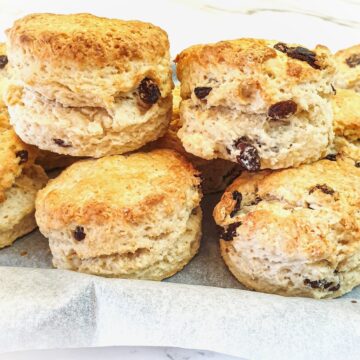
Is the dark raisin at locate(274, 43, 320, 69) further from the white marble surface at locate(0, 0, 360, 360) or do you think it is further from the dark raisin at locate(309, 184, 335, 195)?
the white marble surface at locate(0, 0, 360, 360)

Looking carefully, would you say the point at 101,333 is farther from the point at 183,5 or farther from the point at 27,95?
the point at 183,5

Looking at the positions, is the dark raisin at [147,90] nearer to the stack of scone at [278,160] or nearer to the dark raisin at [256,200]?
the stack of scone at [278,160]

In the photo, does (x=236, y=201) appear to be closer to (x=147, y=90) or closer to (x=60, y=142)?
(x=147, y=90)

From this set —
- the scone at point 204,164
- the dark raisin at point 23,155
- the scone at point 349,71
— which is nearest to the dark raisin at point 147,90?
the scone at point 204,164

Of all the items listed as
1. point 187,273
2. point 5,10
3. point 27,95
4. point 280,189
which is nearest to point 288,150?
point 280,189

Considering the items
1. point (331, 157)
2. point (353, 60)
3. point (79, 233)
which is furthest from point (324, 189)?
point (353, 60)

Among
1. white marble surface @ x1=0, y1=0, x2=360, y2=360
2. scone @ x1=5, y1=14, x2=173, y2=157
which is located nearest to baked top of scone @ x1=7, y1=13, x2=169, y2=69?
scone @ x1=5, y1=14, x2=173, y2=157

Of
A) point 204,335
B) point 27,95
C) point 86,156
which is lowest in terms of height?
point 204,335
